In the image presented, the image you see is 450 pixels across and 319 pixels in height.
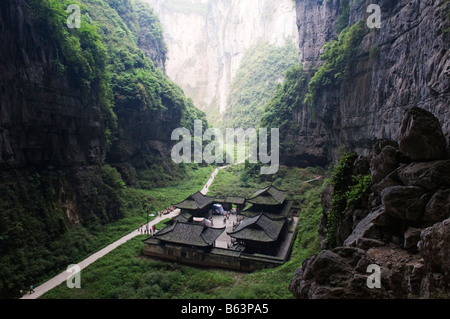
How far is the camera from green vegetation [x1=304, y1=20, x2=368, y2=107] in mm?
27884

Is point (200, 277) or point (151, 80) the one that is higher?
point (151, 80)

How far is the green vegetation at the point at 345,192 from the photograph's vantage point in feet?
37.6

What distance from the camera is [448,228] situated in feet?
19.5

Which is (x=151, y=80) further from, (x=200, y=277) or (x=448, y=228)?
(x=448, y=228)

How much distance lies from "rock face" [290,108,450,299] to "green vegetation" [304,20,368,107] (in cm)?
Result: 2210

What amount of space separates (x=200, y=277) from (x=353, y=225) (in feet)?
34.3

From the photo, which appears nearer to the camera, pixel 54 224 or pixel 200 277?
pixel 200 277

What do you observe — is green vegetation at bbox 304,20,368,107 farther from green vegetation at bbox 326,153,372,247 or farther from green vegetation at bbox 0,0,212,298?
green vegetation at bbox 0,0,212,298

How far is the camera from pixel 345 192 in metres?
12.9
